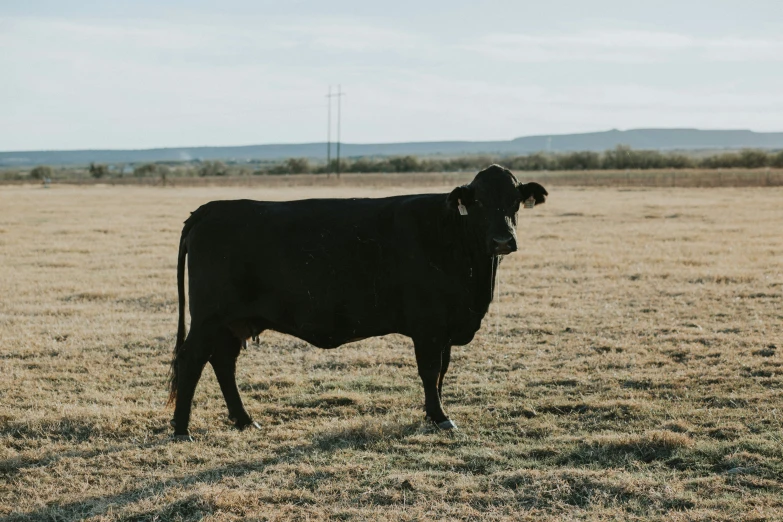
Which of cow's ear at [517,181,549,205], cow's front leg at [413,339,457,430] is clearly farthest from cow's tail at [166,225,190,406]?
cow's ear at [517,181,549,205]

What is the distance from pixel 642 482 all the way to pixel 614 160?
90.2m

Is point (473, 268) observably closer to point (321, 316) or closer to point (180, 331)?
point (321, 316)

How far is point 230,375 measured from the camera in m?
7.13

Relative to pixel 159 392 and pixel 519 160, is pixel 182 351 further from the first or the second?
pixel 519 160

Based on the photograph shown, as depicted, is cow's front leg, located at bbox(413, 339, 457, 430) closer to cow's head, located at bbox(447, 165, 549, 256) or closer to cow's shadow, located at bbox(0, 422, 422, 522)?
cow's shadow, located at bbox(0, 422, 422, 522)

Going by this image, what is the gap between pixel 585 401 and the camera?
760 cm

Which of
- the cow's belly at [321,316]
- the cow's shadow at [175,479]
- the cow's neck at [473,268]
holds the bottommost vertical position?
the cow's shadow at [175,479]

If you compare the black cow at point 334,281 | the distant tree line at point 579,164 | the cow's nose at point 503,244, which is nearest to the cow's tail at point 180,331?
the black cow at point 334,281

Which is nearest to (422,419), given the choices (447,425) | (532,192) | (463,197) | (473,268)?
(447,425)

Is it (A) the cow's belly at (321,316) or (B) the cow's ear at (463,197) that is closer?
(B) the cow's ear at (463,197)

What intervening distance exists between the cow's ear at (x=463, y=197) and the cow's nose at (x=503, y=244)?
50 cm

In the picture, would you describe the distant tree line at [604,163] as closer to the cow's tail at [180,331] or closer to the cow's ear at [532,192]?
the cow's ear at [532,192]

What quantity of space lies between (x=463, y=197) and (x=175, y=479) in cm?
315

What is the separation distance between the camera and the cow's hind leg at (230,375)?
7035mm
